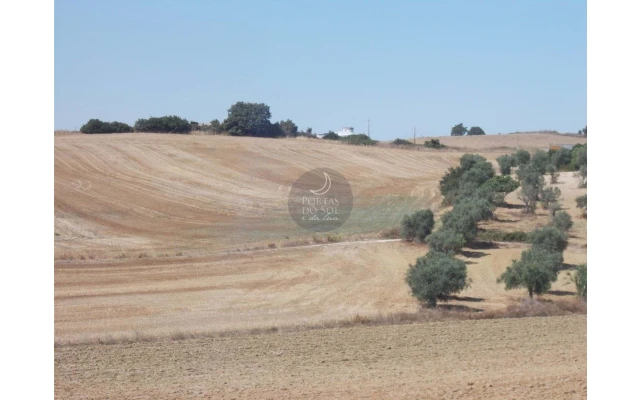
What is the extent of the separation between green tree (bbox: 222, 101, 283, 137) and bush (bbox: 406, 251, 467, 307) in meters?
18.6

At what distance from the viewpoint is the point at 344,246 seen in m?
21.9

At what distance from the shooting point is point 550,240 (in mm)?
19891

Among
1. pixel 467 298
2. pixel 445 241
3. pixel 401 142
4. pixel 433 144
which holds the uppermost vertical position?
pixel 401 142

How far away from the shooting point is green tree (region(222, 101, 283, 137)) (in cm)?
3481

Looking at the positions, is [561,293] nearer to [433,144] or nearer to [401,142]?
[433,144]

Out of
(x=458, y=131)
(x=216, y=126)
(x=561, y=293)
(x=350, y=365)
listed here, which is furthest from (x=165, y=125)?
(x=350, y=365)

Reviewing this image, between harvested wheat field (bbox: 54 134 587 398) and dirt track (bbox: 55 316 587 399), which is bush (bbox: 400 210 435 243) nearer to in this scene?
harvested wheat field (bbox: 54 134 587 398)

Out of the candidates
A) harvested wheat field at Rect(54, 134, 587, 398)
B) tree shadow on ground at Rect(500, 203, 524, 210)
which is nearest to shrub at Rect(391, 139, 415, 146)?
harvested wheat field at Rect(54, 134, 587, 398)

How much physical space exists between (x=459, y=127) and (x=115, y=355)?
115 ft

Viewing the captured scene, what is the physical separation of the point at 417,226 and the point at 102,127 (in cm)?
2269

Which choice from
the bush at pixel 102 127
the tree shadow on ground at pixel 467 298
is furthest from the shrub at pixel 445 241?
the bush at pixel 102 127

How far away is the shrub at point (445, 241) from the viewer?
822 inches
